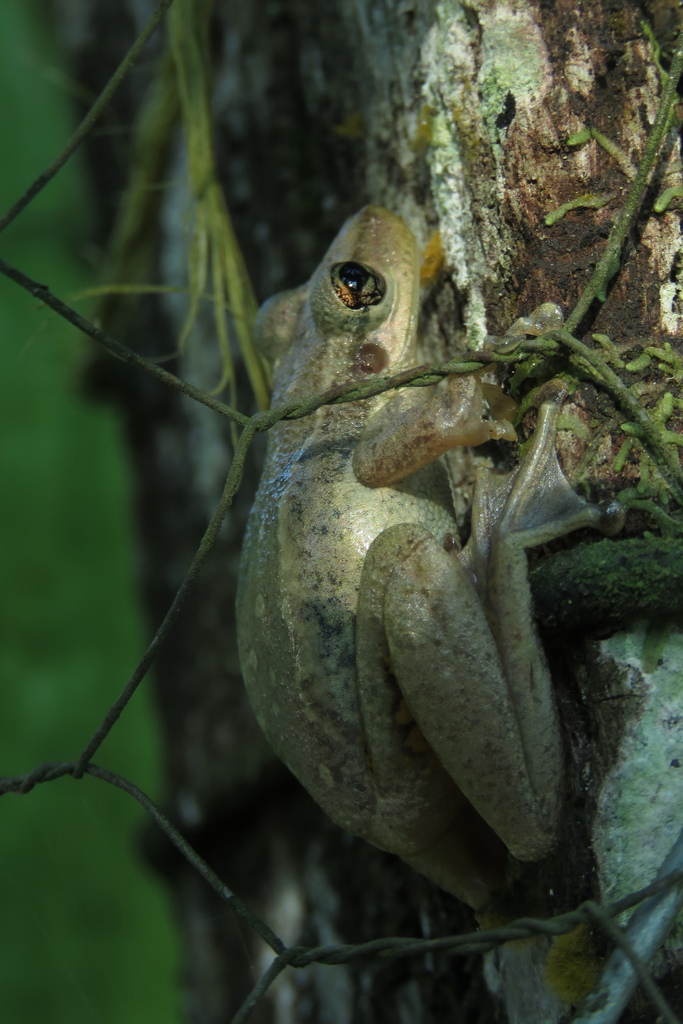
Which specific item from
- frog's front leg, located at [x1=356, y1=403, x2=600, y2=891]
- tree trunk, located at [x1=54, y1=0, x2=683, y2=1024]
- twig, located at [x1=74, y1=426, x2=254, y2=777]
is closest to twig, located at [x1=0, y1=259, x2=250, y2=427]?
twig, located at [x1=74, y1=426, x2=254, y2=777]

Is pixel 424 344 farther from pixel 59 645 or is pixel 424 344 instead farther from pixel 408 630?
pixel 59 645

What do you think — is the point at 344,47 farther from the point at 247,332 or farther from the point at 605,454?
the point at 605,454

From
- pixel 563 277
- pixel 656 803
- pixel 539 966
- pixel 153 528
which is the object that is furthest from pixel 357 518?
pixel 153 528

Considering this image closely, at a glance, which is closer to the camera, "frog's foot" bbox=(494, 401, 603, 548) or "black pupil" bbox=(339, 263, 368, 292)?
"frog's foot" bbox=(494, 401, 603, 548)

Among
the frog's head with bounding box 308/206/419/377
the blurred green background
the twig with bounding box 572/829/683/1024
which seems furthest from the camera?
the blurred green background

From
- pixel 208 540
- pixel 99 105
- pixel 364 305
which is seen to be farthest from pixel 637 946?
pixel 99 105

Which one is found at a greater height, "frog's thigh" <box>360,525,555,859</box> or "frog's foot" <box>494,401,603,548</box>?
"frog's foot" <box>494,401,603,548</box>

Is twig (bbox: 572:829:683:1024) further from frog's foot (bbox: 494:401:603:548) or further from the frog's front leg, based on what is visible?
frog's foot (bbox: 494:401:603:548)
